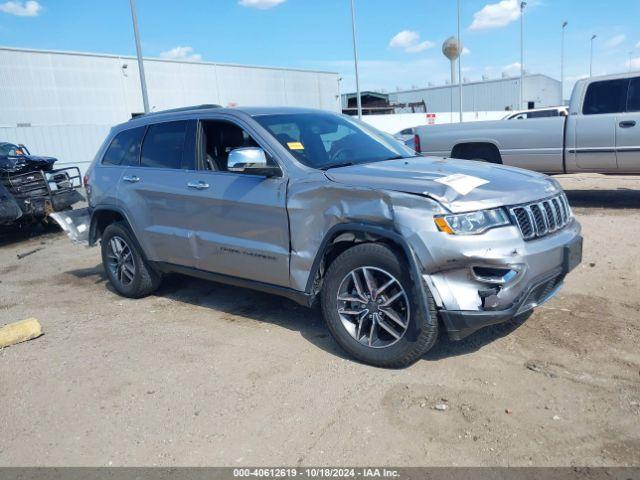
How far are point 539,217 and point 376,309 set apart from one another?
4.04 ft

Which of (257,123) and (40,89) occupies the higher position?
(40,89)

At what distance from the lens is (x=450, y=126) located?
9.95 meters

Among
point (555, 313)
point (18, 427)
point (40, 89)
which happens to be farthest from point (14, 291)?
point (40, 89)

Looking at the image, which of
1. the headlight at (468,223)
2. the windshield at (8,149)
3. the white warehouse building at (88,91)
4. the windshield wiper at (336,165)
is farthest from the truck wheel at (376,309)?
the white warehouse building at (88,91)

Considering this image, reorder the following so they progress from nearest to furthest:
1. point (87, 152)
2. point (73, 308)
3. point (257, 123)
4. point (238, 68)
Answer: point (257, 123) → point (73, 308) → point (87, 152) → point (238, 68)

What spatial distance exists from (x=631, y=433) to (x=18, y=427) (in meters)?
3.47

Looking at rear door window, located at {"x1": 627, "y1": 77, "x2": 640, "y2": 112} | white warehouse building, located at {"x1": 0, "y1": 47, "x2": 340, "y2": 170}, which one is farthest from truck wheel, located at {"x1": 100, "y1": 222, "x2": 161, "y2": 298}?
white warehouse building, located at {"x1": 0, "y1": 47, "x2": 340, "y2": 170}

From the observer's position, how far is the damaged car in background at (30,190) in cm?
915

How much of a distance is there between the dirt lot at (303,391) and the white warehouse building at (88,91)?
17591mm

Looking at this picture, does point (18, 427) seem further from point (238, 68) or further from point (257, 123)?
point (238, 68)

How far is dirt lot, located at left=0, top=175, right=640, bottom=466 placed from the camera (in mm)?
2945

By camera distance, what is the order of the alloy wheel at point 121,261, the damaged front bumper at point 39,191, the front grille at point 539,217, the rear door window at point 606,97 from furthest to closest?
the damaged front bumper at point 39,191, the rear door window at point 606,97, the alloy wheel at point 121,261, the front grille at point 539,217

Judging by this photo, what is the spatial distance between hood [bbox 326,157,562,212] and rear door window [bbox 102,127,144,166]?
247 centimetres

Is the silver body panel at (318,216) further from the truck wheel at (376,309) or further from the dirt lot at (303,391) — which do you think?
the dirt lot at (303,391)
